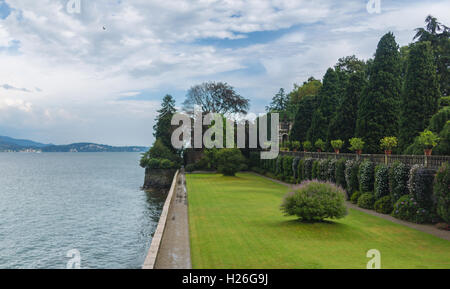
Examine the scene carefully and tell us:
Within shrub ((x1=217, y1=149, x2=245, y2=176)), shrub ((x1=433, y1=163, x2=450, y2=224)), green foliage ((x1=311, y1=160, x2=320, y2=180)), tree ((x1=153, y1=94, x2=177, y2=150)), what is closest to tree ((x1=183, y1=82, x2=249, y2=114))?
tree ((x1=153, y1=94, x2=177, y2=150))

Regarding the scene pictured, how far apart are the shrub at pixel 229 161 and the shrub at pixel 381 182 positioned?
27384 mm

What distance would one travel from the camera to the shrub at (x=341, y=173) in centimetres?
2736

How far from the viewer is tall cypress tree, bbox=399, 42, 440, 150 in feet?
86.1

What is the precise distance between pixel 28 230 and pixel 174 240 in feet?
55.6

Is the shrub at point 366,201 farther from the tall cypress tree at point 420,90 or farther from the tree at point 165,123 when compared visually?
the tree at point 165,123

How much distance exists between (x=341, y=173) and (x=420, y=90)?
7.35 metres

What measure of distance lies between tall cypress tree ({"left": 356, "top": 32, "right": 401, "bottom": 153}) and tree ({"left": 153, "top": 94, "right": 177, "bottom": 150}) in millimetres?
45313

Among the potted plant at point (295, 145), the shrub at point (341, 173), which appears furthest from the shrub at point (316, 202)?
the potted plant at point (295, 145)

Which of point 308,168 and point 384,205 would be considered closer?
point 384,205

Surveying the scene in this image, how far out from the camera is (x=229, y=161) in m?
48.6

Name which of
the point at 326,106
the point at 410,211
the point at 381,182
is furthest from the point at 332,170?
the point at 326,106

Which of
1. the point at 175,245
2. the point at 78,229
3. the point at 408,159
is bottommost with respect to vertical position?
the point at 78,229

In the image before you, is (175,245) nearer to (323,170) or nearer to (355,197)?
(355,197)

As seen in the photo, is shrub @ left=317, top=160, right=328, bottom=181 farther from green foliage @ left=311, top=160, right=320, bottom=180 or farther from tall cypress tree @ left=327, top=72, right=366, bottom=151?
tall cypress tree @ left=327, top=72, right=366, bottom=151
